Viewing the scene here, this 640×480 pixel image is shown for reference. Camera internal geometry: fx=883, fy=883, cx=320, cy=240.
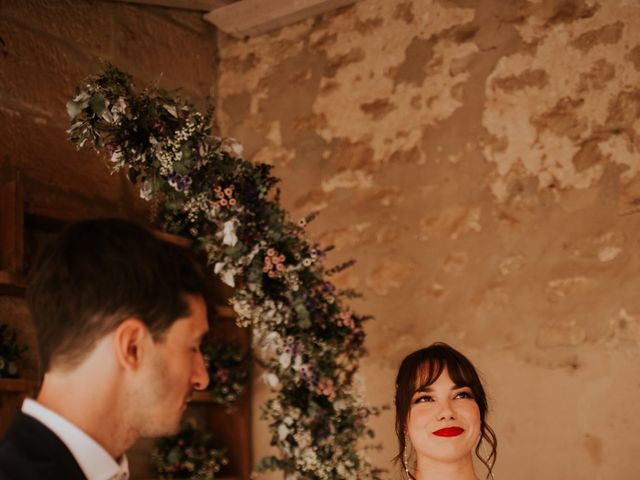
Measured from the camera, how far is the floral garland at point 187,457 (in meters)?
3.66

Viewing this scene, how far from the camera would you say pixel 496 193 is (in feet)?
11.8

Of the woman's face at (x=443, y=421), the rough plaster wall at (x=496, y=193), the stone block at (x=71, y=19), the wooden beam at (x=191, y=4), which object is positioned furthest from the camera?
the wooden beam at (x=191, y=4)

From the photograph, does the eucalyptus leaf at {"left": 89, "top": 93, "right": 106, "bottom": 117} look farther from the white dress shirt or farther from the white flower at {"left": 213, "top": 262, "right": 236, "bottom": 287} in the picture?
the white dress shirt

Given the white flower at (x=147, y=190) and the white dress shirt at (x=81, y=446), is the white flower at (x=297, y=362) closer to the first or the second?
the white flower at (x=147, y=190)

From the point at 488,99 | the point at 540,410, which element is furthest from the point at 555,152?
the point at 540,410

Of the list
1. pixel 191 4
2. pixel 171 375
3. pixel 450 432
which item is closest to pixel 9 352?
pixel 450 432

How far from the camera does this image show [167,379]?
1502mm

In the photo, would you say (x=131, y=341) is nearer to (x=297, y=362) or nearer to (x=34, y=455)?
(x=34, y=455)

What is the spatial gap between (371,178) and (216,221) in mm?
1107

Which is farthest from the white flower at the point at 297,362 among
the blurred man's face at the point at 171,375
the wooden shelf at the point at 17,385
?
the blurred man's face at the point at 171,375

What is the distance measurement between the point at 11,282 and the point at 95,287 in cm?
179

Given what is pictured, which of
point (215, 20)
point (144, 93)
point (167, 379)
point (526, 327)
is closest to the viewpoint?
point (167, 379)

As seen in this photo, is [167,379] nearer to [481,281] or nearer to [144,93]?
[144,93]

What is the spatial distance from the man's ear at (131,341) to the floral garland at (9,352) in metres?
1.81
